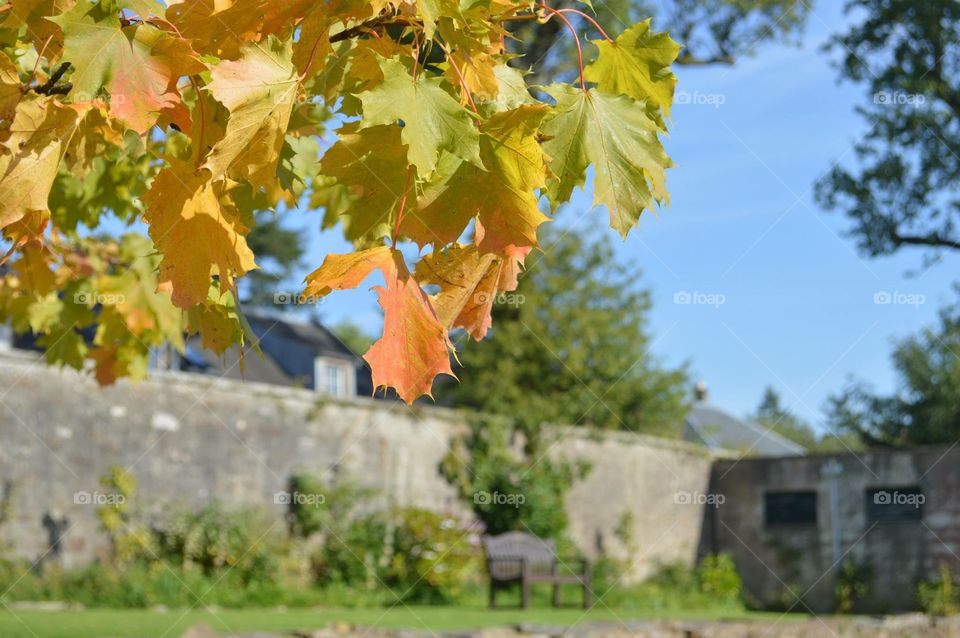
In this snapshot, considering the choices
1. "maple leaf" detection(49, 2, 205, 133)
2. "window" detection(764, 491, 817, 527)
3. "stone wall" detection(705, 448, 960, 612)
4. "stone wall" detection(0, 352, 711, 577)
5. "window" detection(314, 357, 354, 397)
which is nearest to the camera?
"maple leaf" detection(49, 2, 205, 133)

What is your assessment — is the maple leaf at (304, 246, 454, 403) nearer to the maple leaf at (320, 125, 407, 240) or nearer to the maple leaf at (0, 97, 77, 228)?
the maple leaf at (320, 125, 407, 240)

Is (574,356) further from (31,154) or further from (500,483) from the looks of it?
(31,154)

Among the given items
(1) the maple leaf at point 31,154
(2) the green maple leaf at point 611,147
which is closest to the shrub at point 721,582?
(2) the green maple leaf at point 611,147

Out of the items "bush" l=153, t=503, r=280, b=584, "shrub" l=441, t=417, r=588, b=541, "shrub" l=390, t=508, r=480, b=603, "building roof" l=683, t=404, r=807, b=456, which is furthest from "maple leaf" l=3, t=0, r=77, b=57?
"building roof" l=683, t=404, r=807, b=456

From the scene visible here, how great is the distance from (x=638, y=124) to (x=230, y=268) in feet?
2.99

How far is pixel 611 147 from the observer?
221 centimetres

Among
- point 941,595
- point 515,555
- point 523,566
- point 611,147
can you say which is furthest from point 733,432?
point 611,147

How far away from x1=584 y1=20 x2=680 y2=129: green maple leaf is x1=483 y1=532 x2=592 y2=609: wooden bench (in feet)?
33.5

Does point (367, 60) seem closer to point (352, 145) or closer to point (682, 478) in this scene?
point (352, 145)

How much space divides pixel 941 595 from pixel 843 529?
2.18 metres

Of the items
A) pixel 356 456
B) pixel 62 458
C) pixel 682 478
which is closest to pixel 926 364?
pixel 682 478

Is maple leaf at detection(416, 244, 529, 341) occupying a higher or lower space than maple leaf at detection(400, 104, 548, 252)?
lower

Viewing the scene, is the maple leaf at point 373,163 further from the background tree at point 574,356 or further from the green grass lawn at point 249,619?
the background tree at point 574,356

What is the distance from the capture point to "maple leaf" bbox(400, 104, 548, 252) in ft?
6.94
